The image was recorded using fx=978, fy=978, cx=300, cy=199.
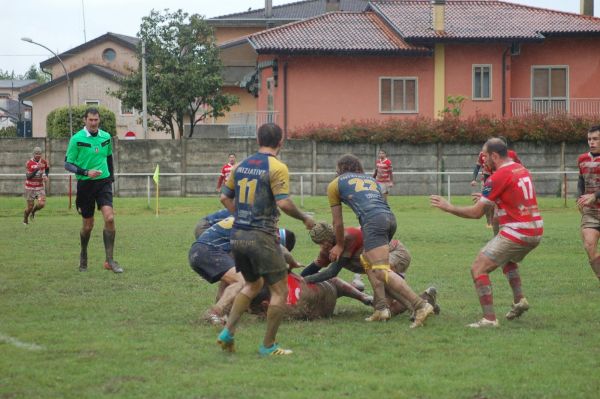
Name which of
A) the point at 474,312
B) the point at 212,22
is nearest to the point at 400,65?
the point at 212,22

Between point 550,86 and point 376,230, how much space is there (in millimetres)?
37768

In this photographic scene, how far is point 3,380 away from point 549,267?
9666mm

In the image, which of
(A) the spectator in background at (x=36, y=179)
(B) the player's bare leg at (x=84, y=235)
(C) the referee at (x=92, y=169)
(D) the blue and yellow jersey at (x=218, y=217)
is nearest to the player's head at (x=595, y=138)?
(D) the blue and yellow jersey at (x=218, y=217)

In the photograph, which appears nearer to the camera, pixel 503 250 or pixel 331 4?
pixel 503 250

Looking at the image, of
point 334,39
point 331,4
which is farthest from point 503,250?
point 331,4

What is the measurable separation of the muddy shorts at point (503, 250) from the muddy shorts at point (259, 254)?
2.40 m

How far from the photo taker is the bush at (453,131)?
128 ft

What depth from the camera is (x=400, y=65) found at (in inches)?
1750

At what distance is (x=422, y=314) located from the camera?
30.9ft

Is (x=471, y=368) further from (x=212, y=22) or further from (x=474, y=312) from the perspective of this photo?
(x=212, y=22)

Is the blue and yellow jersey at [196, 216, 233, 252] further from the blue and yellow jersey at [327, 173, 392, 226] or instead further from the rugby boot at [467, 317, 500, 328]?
the rugby boot at [467, 317, 500, 328]

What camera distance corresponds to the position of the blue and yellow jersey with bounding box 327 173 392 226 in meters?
9.60

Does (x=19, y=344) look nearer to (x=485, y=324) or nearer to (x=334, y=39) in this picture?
(x=485, y=324)

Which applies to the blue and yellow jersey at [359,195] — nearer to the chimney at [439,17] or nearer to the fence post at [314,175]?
the fence post at [314,175]
